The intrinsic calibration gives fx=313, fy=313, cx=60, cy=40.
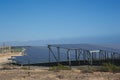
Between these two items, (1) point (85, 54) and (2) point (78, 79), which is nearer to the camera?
(2) point (78, 79)

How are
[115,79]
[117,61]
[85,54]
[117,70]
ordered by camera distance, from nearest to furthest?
[115,79], [117,70], [117,61], [85,54]

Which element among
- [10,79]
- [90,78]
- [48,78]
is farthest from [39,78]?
[90,78]

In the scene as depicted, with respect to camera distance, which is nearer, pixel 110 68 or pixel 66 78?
pixel 66 78

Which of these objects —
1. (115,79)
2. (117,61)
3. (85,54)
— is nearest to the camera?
(115,79)

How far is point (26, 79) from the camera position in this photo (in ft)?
70.4

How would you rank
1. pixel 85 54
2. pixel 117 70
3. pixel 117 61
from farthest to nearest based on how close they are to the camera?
1. pixel 85 54
2. pixel 117 61
3. pixel 117 70

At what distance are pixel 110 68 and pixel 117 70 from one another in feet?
2.40

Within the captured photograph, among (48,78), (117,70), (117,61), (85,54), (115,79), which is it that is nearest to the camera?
(115,79)

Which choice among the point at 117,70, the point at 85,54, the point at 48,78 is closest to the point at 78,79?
the point at 48,78

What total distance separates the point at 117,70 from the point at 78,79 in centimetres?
850

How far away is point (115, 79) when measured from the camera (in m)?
20.7

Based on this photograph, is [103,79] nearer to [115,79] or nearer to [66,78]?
[115,79]

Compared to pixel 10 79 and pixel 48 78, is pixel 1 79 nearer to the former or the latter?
pixel 10 79

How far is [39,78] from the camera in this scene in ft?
72.2
